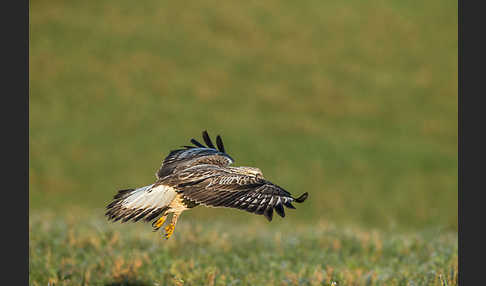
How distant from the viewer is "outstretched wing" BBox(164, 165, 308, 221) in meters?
6.61

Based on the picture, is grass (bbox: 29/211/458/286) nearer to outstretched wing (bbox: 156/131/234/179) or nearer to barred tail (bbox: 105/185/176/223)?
outstretched wing (bbox: 156/131/234/179)

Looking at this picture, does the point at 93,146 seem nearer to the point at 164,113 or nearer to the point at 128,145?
the point at 128,145

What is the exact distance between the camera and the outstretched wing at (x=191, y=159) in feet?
26.9

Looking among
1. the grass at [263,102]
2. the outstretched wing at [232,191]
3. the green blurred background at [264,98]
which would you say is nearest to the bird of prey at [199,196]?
the outstretched wing at [232,191]

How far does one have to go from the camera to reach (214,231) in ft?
48.5

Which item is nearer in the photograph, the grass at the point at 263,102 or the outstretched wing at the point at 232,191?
the outstretched wing at the point at 232,191

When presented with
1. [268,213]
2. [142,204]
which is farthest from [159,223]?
[268,213]

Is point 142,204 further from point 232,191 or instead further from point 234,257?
point 234,257

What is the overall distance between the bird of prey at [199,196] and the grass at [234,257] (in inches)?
105

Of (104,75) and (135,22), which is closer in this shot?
(104,75)

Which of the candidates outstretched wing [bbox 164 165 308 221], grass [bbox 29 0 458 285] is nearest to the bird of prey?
outstretched wing [bbox 164 165 308 221]

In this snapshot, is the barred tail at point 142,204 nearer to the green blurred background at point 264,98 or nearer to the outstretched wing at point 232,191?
the outstretched wing at point 232,191

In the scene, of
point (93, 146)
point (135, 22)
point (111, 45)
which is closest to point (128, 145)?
point (93, 146)

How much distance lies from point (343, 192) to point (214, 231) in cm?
2026
